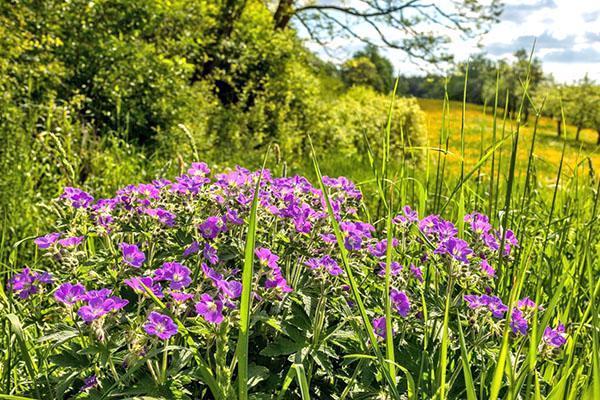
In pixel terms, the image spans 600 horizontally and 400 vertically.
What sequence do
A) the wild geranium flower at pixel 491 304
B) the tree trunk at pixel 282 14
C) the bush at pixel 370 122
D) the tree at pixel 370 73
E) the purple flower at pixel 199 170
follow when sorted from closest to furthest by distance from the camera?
the wild geranium flower at pixel 491 304
the purple flower at pixel 199 170
the bush at pixel 370 122
the tree trunk at pixel 282 14
the tree at pixel 370 73

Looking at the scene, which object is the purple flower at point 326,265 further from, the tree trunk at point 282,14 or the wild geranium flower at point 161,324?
the tree trunk at point 282,14

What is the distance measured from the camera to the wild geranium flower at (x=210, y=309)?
4.13 feet

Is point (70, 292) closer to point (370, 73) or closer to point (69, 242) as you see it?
point (69, 242)

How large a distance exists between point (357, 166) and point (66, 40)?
13.1 feet

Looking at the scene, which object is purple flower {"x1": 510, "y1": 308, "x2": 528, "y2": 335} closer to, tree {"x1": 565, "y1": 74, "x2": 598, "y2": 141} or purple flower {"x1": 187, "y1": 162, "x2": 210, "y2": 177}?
purple flower {"x1": 187, "y1": 162, "x2": 210, "y2": 177}

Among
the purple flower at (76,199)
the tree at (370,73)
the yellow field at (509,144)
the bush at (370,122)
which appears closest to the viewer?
the purple flower at (76,199)

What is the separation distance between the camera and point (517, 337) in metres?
1.57

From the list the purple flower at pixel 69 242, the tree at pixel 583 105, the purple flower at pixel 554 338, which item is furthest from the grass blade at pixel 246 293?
the tree at pixel 583 105

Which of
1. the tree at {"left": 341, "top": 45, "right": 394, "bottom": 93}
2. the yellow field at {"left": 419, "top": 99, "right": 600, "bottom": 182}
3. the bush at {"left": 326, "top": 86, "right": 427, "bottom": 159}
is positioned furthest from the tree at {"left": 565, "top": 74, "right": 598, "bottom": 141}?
the bush at {"left": 326, "top": 86, "right": 427, "bottom": 159}

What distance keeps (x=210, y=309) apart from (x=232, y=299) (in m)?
0.22

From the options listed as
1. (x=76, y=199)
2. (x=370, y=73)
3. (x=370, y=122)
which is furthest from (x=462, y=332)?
(x=370, y=73)

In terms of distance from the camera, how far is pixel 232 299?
1.51m

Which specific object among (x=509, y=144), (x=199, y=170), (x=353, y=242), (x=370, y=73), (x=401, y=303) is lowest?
(x=509, y=144)

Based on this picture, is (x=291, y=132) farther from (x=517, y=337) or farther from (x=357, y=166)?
(x=517, y=337)
